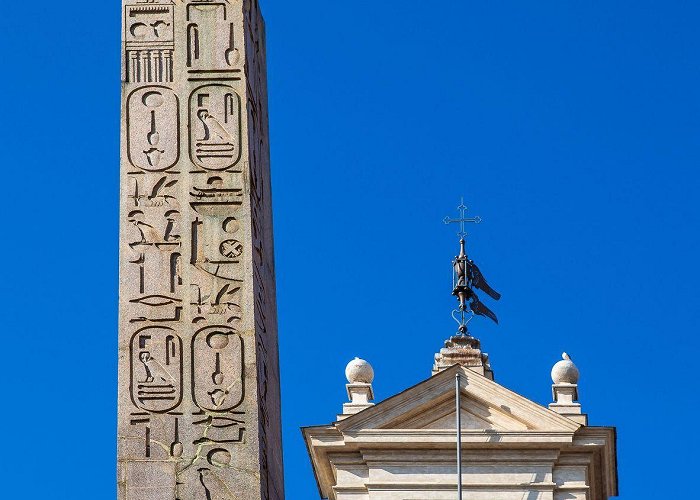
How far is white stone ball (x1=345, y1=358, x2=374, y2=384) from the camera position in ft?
160

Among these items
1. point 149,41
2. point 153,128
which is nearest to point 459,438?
point 149,41

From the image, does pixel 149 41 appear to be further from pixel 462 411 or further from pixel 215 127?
pixel 462 411

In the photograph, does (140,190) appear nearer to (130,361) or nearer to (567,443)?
(130,361)

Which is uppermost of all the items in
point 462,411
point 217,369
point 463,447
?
point 462,411

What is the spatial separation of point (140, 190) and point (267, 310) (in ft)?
3.50

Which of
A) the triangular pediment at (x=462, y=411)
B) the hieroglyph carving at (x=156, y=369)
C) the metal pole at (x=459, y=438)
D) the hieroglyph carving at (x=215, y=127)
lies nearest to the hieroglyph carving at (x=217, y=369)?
the hieroglyph carving at (x=156, y=369)

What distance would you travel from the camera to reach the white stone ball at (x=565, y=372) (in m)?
48.7

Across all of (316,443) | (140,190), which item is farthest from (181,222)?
(316,443)

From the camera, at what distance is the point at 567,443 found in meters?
47.8

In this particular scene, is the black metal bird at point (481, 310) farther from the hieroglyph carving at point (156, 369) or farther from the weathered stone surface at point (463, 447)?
the hieroglyph carving at point (156, 369)

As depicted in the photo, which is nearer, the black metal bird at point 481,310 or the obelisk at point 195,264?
the obelisk at point 195,264

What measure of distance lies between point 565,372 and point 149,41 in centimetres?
2922

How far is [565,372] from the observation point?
48.8m

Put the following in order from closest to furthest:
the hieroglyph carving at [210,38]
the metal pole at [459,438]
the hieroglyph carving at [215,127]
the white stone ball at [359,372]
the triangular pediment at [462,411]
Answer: the hieroglyph carving at [215,127]
the hieroglyph carving at [210,38]
the metal pole at [459,438]
the triangular pediment at [462,411]
the white stone ball at [359,372]
